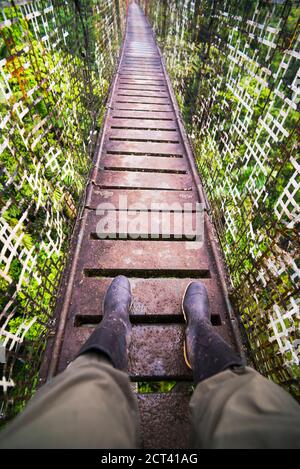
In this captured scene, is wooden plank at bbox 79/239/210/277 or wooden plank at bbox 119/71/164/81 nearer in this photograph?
wooden plank at bbox 79/239/210/277

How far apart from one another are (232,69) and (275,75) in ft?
3.22

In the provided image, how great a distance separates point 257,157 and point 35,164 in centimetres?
185

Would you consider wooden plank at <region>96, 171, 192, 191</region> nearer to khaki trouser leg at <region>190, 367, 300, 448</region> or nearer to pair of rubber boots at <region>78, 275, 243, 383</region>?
pair of rubber boots at <region>78, 275, 243, 383</region>

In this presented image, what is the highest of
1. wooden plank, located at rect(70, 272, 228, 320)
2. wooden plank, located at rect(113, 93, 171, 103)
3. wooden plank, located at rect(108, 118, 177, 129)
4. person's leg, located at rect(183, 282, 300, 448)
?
person's leg, located at rect(183, 282, 300, 448)

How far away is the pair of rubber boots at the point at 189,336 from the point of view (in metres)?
1.22

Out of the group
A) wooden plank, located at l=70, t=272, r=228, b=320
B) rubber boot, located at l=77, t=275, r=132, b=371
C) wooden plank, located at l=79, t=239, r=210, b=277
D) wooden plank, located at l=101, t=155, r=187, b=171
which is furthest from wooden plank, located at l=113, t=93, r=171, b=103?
rubber boot, located at l=77, t=275, r=132, b=371

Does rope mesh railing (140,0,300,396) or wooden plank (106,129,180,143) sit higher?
rope mesh railing (140,0,300,396)

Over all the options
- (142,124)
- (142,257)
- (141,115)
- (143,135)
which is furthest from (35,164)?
(141,115)

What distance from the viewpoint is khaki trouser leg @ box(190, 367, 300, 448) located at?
0.76 m

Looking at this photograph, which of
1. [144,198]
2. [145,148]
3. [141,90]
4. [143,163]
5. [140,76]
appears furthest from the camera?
[140,76]

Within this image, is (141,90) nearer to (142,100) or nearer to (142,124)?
(142,100)

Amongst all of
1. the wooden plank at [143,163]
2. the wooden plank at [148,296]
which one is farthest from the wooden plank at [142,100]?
the wooden plank at [148,296]

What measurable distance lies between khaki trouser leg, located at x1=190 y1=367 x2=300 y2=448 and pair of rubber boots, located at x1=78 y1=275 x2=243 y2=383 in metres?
0.14

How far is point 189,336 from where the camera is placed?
5.46 feet
